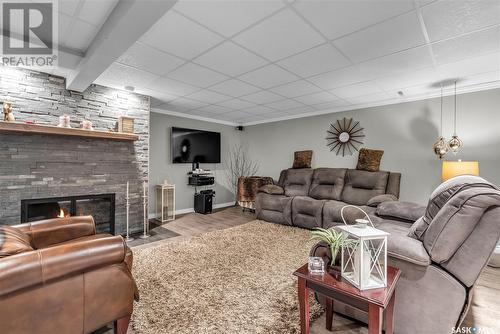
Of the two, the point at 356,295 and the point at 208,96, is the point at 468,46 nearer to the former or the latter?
the point at 356,295

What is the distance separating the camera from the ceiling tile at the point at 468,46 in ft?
6.68

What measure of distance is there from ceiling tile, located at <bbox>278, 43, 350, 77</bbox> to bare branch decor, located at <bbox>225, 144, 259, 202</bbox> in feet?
11.9

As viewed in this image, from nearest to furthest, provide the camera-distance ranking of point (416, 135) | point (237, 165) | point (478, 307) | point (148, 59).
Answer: point (478, 307), point (148, 59), point (416, 135), point (237, 165)

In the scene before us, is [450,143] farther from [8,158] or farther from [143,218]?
[8,158]

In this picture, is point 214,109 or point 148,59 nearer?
point 148,59

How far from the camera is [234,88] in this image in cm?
351

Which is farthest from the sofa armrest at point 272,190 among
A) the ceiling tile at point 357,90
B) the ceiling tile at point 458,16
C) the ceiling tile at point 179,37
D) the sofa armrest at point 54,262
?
the sofa armrest at point 54,262

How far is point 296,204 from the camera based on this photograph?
408 cm

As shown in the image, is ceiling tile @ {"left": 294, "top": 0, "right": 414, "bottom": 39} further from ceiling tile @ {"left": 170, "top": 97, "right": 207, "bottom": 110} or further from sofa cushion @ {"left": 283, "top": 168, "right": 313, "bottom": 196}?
sofa cushion @ {"left": 283, "top": 168, "right": 313, "bottom": 196}

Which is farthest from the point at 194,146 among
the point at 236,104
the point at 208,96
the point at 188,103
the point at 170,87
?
the point at 170,87

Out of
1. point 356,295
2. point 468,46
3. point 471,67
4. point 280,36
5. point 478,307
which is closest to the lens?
point 356,295

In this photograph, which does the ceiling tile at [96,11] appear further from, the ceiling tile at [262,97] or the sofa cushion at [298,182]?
the sofa cushion at [298,182]

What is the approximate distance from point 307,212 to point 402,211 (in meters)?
1.48

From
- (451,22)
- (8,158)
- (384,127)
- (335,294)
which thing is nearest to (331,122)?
(384,127)
